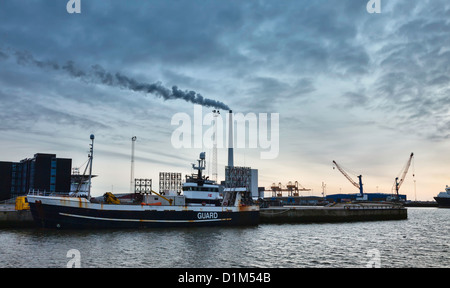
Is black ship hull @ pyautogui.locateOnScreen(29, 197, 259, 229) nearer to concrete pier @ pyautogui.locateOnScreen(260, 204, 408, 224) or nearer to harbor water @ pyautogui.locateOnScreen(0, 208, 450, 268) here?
harbor water @ pyautogui.locateOnScreen(0, 208, 450, 268)

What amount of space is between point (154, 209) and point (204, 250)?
53.6 ft

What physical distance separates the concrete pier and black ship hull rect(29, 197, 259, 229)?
16742mm

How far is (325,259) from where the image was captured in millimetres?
28641

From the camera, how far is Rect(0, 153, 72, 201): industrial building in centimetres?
10025

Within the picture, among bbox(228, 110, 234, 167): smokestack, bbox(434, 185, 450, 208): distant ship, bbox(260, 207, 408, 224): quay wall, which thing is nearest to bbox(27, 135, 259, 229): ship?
bbox(260, 207, 408, 224): quay wall

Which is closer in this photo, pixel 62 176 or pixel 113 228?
pixel 113 228

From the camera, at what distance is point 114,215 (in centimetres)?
4362

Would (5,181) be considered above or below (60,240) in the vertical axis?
above

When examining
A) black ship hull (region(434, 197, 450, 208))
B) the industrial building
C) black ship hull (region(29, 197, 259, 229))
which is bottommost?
black ship hull (region(434, 197, 450, 208))
